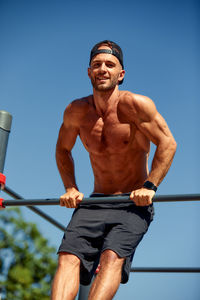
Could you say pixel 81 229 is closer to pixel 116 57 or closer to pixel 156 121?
pixel 156 121

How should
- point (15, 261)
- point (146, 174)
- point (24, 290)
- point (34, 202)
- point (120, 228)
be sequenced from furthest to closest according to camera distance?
1. point (15, 261)
2. point (24, 290)
3. point (146, 174)
4. point (34, 202)
5. point (120, 228)

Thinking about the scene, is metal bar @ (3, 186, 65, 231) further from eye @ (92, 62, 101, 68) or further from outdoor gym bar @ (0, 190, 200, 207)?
eye @ (92, 62, 101, 68)

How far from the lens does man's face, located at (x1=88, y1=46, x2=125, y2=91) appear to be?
2846 millimetres

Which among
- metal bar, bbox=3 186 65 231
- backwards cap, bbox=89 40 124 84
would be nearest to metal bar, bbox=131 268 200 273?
metal bar, bbox=3 186 65 231

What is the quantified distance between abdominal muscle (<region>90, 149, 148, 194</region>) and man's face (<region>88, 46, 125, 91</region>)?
504 mm

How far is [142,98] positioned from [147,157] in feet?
1.56

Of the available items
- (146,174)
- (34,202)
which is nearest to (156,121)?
(146,174)

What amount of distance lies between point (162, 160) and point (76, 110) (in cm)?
79

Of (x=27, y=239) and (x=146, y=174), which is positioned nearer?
(x=146, y=174)

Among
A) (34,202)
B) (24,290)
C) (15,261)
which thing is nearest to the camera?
(34,202)

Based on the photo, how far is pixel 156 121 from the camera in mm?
2727

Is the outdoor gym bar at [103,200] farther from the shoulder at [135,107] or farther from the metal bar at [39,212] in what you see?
the shoulder at [135,107]

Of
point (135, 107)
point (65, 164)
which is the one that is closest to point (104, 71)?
point (135, 107)

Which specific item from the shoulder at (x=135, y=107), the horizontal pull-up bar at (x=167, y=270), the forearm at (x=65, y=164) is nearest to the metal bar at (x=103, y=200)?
the forearm at (x=65, y=164)
